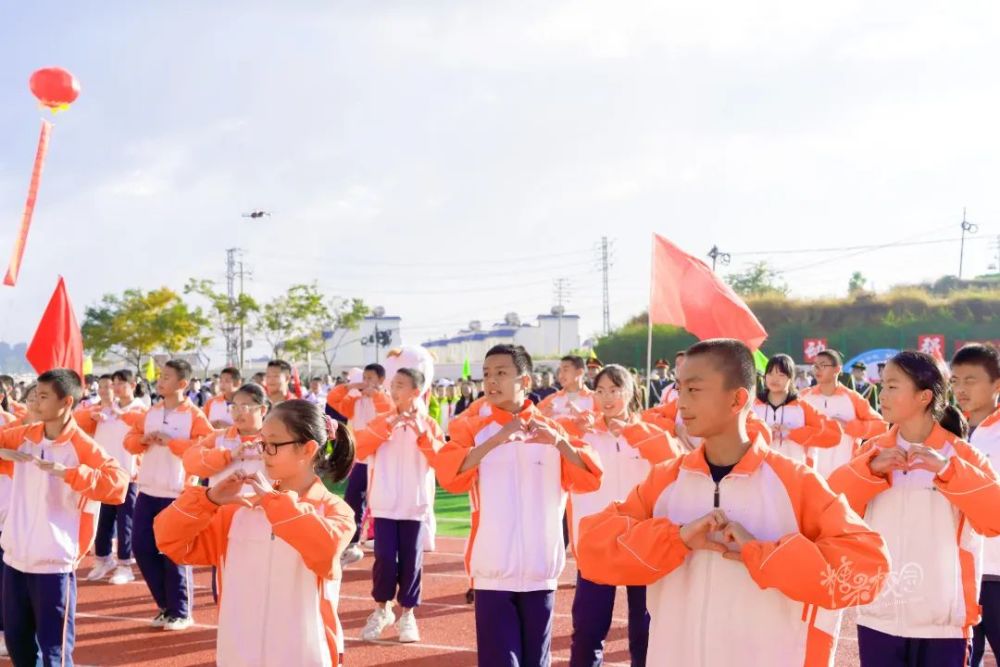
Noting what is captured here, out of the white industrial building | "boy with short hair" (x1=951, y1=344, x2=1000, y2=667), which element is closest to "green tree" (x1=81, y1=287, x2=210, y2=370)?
the white industrial building

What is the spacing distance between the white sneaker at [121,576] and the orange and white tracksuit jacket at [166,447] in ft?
5.56

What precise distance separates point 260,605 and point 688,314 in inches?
315

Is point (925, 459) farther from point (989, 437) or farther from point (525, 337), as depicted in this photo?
point (525, 337)

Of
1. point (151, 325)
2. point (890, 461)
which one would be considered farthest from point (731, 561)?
point (151, 325)

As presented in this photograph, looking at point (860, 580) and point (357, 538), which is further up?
point (860, 580)

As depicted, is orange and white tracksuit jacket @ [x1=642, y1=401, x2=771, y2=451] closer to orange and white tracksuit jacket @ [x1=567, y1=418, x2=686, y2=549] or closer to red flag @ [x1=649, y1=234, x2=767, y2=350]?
orange and white tracksuit jacket @ [x1=567, y1=418, x2=686, y2=549]

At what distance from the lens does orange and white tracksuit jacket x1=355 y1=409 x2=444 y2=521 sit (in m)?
8.14

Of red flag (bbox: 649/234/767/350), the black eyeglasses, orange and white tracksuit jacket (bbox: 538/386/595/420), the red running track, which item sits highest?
red flag (bbox: 649/234/767/350)

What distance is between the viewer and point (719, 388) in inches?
131

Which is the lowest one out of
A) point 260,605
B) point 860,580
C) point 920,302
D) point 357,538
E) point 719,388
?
point 357,538

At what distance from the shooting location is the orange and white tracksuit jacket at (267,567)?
153 inches

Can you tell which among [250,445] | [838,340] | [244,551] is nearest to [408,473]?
[250,445]

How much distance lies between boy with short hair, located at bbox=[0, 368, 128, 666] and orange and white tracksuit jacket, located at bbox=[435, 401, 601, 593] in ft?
6.62

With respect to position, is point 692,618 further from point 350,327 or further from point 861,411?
point 350,327
